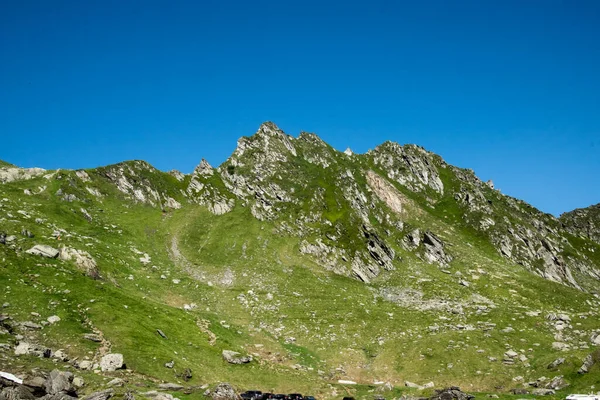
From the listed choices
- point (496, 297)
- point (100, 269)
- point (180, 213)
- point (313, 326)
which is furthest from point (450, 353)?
point (180, 213)

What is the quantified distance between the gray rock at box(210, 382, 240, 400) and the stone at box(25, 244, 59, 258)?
130ft

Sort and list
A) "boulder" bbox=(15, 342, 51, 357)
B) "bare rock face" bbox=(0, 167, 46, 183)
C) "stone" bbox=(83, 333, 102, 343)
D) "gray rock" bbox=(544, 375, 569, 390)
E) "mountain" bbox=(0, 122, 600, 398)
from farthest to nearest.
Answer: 1. "bare rock face" bbox=(0, 167, 46, 183)
2. "mountain" bbox=(0, 122, 600, 398)
3. "gray rock" bbox=(544, 375, 569, 390)
4. "stone" bbox=(83, 333, 102, 343)
5. "boulder" bbox=(15, 342, 51, 357)

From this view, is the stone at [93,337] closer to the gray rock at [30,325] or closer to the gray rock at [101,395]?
the gray rock at [30,325]

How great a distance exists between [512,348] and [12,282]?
68.1 m

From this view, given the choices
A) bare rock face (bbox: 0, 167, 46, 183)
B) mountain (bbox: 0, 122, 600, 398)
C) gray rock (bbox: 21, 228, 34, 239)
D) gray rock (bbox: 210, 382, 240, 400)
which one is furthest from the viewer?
bare rock face (bbox: 0, 167, 46, 183)

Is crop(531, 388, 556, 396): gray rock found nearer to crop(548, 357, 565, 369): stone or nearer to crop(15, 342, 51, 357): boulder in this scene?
crop(548, 357, 565, 369): stone

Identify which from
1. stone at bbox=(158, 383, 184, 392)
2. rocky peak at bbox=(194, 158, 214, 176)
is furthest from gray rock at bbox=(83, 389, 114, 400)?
rocky peak at bbox=(194, 158, 214, 176)

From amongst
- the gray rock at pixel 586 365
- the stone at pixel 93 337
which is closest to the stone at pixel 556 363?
the gray rock at pixel 586 365

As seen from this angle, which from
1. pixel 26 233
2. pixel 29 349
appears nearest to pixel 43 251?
pixel 26 233

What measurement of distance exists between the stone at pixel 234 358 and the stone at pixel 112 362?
45.5 feet

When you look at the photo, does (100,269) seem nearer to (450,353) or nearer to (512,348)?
(450,353)

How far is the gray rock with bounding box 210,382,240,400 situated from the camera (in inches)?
1438

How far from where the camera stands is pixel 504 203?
165 m

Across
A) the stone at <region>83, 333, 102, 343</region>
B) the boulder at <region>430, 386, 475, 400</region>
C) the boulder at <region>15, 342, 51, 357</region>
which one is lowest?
the boulder at <region>430, 386, 475, 400</region>
